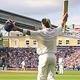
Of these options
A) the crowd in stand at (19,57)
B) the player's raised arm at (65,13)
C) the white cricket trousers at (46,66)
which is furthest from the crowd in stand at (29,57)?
the white cricket trousers at (46,66)

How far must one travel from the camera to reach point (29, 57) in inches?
3113

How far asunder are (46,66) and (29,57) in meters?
66.4

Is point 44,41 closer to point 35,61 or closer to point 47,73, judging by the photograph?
point 47,73

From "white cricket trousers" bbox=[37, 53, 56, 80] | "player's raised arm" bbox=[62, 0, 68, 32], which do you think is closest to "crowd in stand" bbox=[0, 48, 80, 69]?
"player's raised arm" bbox=[62, 0, 68, 32]

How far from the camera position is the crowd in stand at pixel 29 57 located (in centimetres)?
7462

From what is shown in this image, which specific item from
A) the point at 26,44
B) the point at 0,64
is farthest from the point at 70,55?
the point at 26,44

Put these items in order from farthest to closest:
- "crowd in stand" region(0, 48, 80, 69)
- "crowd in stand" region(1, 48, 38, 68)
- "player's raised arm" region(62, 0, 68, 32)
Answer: "crowd in stand" region(1, 48, 38, 68) → "crowd in stand" region(0, 48, 80, 69) → "player's raised arm" region(62, 0, 68, 32)

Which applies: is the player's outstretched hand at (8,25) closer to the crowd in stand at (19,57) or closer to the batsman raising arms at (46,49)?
→ the batsman raising arms at (46,49)

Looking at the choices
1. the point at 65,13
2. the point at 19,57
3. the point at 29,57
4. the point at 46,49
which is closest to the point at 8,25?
the point at 46,49

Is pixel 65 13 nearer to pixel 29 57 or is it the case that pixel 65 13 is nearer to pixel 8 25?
pixel 8 25

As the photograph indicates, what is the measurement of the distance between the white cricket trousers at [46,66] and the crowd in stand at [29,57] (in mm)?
56947

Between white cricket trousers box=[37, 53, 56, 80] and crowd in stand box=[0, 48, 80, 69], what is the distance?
187 ft

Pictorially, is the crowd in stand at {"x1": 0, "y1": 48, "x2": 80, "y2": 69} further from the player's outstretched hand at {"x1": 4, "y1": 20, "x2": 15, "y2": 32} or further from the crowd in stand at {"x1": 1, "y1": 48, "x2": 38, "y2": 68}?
the player's outstretched hand at {"x1": 4, "y1": 20, "x2": 15, "y2": 32}

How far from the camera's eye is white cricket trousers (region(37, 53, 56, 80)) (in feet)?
41.7
